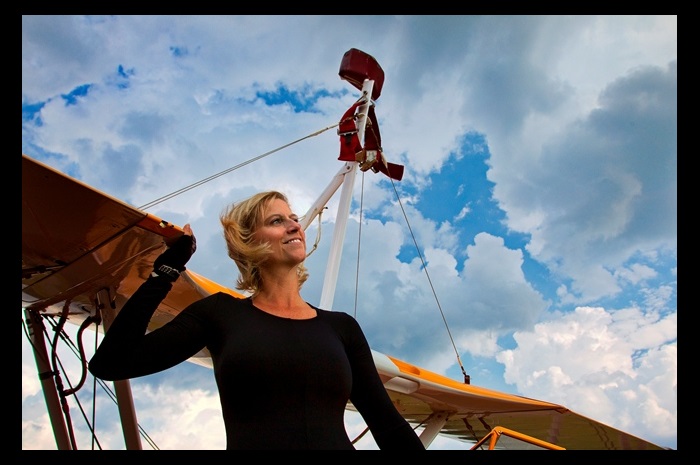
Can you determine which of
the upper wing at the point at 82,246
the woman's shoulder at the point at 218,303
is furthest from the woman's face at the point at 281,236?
the upper wing at the point at 82,246

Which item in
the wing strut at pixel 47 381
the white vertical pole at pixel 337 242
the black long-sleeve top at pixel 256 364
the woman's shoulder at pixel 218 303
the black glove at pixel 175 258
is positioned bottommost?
the black long-sleeve top at pixel 256 364

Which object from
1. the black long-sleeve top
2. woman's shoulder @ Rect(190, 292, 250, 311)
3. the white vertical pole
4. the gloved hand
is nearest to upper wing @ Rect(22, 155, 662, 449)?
the gloved hand

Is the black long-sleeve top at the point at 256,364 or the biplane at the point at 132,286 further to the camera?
the biplane at the point at 132,286

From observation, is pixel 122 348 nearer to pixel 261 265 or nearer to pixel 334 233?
pixel 261 265

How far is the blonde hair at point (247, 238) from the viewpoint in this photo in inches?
91.1

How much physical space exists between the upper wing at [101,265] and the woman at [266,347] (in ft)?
1.07

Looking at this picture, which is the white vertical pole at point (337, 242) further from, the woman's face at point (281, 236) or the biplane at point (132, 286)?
the woman's face at point (281, 236)

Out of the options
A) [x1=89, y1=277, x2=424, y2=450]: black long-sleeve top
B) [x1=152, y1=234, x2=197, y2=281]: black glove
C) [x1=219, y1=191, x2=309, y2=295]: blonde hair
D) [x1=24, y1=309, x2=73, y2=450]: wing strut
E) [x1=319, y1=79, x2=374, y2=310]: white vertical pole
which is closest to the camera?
[x1=89, y1=277, x2=424, y2=450]: black long-sleeve top

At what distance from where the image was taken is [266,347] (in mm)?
1985

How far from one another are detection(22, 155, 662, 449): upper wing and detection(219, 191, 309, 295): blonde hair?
8.9 inches

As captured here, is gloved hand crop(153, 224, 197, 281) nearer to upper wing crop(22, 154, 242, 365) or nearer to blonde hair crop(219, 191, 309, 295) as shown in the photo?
blonde hair crop(219, 191, 309, 295)

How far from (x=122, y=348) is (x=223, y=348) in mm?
312

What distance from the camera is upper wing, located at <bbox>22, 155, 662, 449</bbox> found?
408 cm
